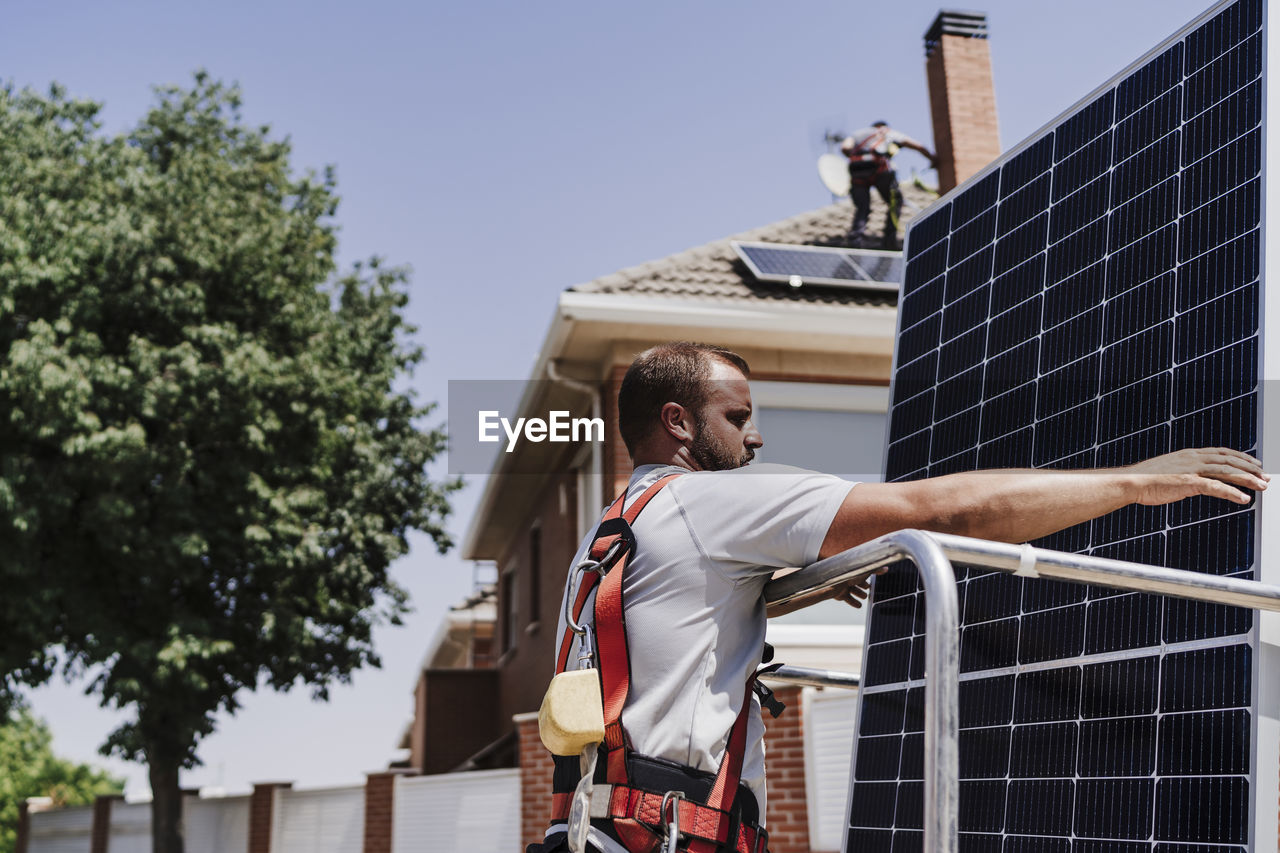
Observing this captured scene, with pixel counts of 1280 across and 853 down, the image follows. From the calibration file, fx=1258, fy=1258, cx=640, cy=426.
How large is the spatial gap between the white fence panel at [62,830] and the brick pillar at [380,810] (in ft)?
22.2

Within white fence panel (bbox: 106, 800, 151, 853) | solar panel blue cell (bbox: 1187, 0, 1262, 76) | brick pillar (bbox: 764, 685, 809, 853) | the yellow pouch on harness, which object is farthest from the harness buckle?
white fence panel (bbox: 106, 800, 151, 853)

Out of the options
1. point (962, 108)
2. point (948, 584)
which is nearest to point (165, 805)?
point (962, 108)

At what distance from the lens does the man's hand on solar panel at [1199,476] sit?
2.18 m

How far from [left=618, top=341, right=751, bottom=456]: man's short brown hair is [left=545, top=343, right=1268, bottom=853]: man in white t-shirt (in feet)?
0.50

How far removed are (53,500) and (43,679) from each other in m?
3.13

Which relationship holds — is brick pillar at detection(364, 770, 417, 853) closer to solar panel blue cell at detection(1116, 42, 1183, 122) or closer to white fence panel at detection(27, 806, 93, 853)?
white fence panel at detection(27, 806, 93, 853)

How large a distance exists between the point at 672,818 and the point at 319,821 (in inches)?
597

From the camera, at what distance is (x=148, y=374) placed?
1622cm

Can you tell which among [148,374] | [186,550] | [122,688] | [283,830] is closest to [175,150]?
[148,374]

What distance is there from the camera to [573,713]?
2242 mm

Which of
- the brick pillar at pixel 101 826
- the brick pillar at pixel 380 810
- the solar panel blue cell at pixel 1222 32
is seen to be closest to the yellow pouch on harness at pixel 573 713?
the solar panel blue cell at pixel 1222 32

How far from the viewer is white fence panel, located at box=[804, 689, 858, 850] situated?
32.3 feet

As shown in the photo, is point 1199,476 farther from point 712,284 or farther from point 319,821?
point 319,821

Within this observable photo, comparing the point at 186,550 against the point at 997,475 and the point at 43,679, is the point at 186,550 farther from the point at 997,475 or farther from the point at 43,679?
the point at 997,475
